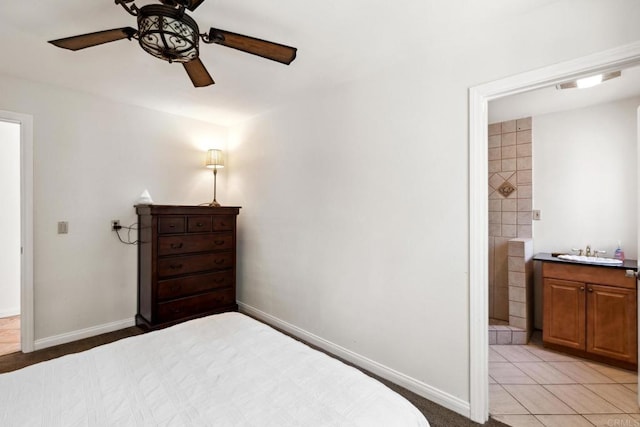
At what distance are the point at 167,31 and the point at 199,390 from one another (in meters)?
1.47

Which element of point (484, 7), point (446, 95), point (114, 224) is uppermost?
point (484, 7)

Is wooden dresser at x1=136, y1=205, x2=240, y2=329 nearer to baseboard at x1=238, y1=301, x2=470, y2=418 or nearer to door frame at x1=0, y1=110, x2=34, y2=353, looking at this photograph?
baseboard at x1=238, y1=301, x2=470, y2=418

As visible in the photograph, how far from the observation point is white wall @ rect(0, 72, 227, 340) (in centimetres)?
261

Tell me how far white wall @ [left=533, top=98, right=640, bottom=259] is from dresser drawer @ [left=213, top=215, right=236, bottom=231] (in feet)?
11.1

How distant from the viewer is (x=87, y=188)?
9.35ft

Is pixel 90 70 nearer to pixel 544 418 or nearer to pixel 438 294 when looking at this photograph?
pixel 438 294

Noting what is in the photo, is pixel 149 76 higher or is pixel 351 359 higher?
pixel 149 76

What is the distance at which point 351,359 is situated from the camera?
96.7 inches

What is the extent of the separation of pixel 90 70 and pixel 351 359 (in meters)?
3.18

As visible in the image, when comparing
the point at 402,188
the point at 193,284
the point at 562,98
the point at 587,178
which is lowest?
the point at 193,284

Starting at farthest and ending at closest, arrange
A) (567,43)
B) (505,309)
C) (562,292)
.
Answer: (505,309), (562,292), (567,43)

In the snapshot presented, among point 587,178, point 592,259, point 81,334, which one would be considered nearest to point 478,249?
point 592,259

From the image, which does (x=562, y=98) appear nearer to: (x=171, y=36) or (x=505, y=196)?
(x=505, y=196)

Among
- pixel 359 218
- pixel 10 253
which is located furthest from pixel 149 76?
pixel 10 253
